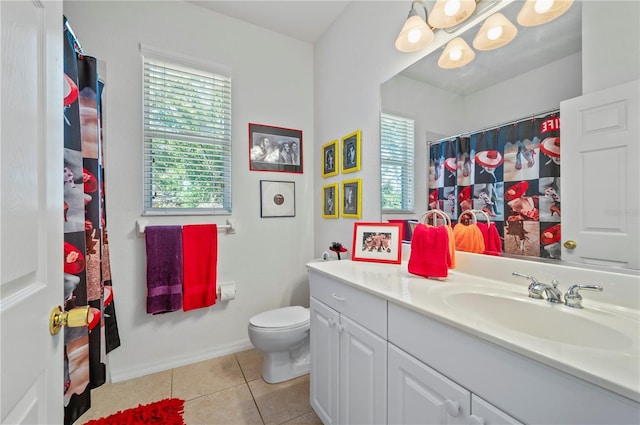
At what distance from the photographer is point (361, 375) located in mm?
1064

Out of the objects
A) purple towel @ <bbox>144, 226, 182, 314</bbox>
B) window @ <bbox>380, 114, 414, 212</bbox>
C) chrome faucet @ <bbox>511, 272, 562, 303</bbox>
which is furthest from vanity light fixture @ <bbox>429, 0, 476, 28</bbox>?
purple towel @ <bbox>144, 226, 182, 314</bbox>

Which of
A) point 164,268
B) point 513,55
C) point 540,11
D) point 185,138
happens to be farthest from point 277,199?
point 540,11

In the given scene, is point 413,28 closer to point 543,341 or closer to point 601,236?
point 601,236

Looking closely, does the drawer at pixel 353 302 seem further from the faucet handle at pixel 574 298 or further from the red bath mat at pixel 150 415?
the red bath mat at pixel 150 415

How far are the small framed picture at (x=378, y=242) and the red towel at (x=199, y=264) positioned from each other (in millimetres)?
1151

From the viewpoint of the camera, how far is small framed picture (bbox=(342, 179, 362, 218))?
191 cm

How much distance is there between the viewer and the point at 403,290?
1.00m

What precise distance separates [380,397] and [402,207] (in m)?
1.01

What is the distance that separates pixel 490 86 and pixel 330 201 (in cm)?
136

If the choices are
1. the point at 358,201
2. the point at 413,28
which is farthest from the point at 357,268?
the point at 413,28

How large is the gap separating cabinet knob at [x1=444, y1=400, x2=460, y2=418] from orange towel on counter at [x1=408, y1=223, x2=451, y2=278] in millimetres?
514

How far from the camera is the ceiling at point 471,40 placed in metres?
0.95

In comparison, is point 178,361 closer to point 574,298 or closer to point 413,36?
point 574,298

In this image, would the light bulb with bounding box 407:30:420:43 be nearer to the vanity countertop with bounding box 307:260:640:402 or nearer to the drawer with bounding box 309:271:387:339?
the vanity countertop with bounding box 307:260:640:402
